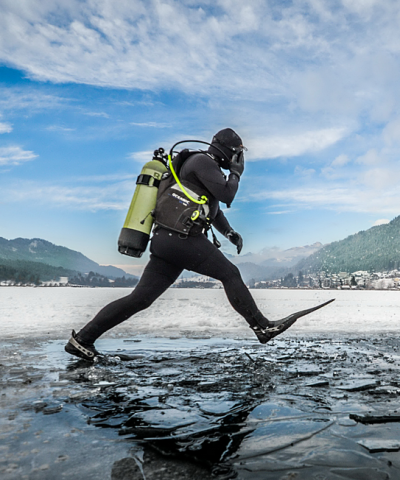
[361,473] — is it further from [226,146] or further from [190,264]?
[226,146]

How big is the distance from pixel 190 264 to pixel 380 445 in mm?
2340

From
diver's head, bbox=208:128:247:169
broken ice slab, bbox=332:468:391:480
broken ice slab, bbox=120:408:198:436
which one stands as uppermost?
diver's head, bbox=208:128:247:169

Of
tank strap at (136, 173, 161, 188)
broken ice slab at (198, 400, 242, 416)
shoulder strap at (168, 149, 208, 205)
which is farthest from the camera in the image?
tank strap at (136, 173, 161, 188)

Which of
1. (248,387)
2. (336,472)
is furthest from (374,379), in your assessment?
(336,472)

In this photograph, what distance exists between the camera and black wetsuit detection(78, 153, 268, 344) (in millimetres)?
3695

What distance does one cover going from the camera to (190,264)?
12.6 ft

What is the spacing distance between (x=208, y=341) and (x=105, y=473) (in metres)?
3.91

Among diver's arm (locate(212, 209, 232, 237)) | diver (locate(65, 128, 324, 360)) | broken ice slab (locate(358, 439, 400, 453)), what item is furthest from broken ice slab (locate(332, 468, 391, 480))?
diver's arm (locate(212, 209, 232, 237))

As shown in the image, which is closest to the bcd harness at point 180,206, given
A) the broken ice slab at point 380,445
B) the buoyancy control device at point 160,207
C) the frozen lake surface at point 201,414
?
the buoyancy control device at point 160,207

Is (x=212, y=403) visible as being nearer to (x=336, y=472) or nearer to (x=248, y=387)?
(x=248, y=387)

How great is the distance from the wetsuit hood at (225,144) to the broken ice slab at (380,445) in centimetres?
280

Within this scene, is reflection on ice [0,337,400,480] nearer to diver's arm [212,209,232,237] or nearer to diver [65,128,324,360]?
diver [65,128,324,360]

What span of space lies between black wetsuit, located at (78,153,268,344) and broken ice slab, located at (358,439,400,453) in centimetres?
210

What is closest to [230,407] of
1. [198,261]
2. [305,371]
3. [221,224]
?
[305,371]
